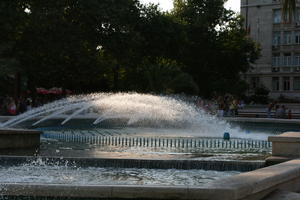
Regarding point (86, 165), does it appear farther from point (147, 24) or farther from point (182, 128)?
point (147, 24)

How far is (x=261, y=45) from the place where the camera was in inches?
2867

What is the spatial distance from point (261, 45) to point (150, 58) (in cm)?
2911

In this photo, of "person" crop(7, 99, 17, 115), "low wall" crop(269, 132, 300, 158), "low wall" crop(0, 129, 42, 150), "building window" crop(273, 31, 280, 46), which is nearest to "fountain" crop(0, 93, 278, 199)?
"low wall" crop(0, 129, 42, 150)

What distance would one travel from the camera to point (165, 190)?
7.53 metres

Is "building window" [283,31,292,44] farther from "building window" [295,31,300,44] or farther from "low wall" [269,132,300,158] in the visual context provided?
"low wall" [269,132,300,158]

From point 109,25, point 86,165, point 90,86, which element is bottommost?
point 86,165

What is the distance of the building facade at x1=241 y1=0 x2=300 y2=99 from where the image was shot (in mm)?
70000

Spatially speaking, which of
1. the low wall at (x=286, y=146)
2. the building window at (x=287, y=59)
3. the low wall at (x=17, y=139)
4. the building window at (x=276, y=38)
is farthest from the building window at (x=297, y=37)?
the low wall at (x=286, y=146)

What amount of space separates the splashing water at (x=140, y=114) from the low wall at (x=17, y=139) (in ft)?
20.0

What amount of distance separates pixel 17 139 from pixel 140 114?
37.0 ft

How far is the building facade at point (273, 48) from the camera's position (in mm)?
70000

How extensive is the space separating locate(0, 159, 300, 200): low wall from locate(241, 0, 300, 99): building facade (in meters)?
62.5

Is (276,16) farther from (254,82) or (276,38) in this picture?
(254,82)

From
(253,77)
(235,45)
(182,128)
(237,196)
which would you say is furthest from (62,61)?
(253,77)
